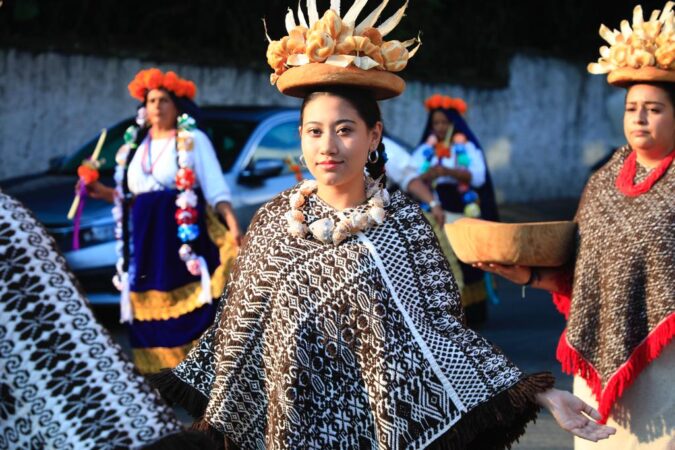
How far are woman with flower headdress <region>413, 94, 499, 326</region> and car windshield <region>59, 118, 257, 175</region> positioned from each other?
1.57 m

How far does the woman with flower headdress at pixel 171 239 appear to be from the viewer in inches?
322

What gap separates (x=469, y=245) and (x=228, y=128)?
256 inches

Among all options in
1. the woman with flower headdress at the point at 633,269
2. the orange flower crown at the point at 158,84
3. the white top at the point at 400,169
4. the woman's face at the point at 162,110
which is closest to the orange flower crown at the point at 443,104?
the white top at the point at 400,169

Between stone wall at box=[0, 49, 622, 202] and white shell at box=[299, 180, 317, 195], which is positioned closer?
white shell at box=[299, 180, 317, 195]

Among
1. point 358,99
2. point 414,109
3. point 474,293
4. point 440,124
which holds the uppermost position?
point 358,99

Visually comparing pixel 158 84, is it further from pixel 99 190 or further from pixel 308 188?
pixel 308 188

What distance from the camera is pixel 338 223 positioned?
442cm

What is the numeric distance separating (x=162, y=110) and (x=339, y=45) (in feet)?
13.6

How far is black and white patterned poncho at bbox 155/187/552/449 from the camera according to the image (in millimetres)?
4242

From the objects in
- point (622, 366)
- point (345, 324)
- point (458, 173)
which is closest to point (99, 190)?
point (458, 173)

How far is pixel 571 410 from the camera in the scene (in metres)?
4.24

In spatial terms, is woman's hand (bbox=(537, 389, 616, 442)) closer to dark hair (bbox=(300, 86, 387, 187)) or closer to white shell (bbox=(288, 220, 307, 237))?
white shell (bbox=(288, 220, 307, 237))

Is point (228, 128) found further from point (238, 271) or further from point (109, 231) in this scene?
point (238, 271)

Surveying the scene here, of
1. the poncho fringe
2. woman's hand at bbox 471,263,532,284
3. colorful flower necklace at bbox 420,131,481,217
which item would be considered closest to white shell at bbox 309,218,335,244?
the poncho fringe
